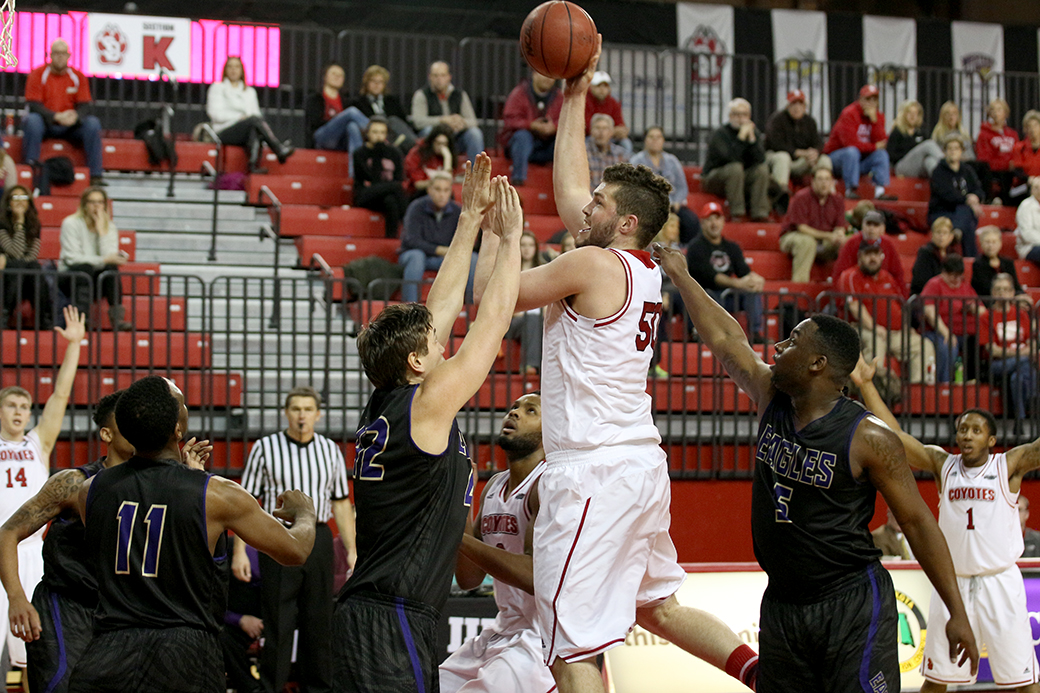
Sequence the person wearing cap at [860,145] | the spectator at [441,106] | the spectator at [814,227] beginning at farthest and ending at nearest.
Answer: the person wearing cap at [860,145], the spectator at [441,106], the spectator at [814,227]

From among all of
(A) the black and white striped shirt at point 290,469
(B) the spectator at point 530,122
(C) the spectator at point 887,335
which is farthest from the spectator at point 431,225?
(C) the spectator at point 887,335

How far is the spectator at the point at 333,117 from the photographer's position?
1374 centimetres

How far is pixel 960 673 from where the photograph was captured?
724 centimetres

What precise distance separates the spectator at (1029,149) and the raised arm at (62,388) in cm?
1263

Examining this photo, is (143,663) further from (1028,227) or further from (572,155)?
(1028,227)

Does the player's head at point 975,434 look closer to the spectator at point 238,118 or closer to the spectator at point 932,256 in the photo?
the spectator at point 932,256

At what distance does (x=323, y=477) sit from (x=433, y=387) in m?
4.61

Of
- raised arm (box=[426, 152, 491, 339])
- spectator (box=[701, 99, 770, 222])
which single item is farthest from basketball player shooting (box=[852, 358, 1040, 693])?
spectator (box=[701, 99, 770, 222])

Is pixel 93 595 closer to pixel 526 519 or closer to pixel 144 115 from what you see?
pixel 526 519

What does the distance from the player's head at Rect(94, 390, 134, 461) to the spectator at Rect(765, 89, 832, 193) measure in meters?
10.7

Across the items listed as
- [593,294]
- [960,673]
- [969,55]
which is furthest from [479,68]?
[593,294]

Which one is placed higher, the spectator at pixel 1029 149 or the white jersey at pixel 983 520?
the spectator at pixel 1029 149

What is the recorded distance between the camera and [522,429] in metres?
5.45

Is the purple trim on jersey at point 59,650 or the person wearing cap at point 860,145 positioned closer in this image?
the purple trim on jersey at point 59,650
